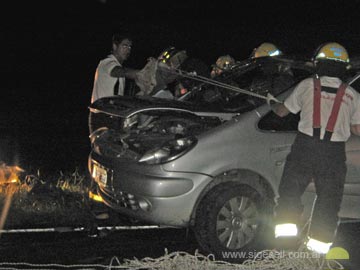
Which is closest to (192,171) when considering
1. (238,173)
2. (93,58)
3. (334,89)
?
(238,173)

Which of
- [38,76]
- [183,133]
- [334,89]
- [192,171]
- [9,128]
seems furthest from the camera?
[38,76]

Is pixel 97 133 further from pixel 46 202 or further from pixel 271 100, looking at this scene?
pixel 271 100

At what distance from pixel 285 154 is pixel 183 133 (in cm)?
97

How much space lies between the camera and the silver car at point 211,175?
7.03 metres

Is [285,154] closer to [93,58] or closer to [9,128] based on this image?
[9,128]

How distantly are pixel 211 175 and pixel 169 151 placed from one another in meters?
0.42

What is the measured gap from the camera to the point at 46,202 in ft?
29.2

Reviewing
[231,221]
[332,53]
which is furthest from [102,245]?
[332,53]

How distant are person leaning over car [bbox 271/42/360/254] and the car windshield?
1.32 meters

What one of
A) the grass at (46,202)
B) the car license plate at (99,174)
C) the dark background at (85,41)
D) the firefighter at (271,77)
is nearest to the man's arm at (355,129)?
the firefighter at (271,77)

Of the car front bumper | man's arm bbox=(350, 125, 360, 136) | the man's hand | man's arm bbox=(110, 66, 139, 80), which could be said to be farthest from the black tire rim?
man's arm bbox=(110, 66, 139, 80)

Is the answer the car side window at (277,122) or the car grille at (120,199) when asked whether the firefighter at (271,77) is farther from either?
the car grille at (120,199)

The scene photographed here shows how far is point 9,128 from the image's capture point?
49.4 ft

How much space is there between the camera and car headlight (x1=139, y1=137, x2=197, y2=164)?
23.2ft
